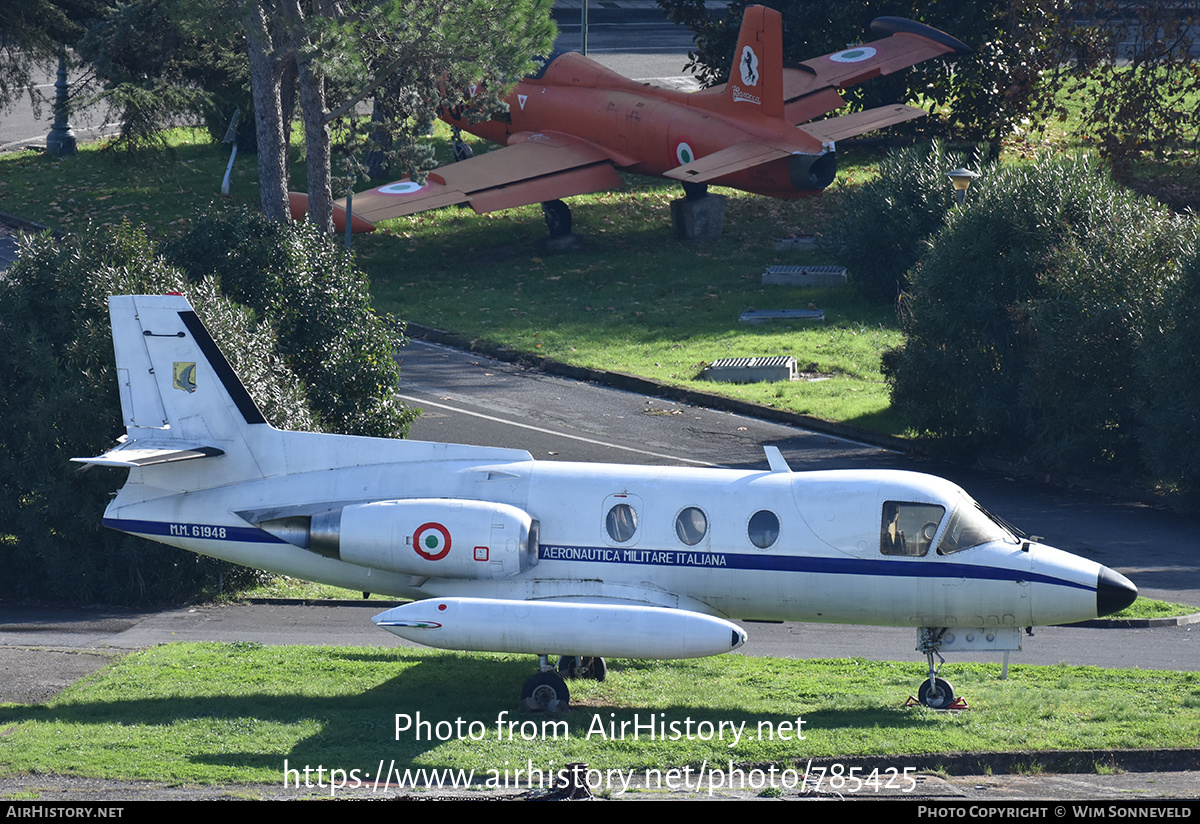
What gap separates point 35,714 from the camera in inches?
604

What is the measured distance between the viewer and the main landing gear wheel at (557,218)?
141ft

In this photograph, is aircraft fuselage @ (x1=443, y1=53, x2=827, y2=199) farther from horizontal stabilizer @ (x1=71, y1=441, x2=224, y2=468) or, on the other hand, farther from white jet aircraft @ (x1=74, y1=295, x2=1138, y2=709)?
horizontal stabilizer @ (x1=71, y1=441, x2=224, y2=468)

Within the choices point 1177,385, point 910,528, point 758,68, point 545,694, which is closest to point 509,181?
point 758,68

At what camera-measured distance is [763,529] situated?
51.5 feet

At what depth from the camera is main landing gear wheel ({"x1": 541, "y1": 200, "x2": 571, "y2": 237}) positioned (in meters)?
42.8

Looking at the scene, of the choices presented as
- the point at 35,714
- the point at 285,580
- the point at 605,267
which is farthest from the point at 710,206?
the point at 35,714

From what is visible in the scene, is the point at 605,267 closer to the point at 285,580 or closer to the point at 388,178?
the point at 388,178

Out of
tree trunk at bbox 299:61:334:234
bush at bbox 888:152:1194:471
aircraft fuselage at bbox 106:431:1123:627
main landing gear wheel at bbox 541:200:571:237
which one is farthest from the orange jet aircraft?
aircraft fuselage at bbox 106:431:1123:627

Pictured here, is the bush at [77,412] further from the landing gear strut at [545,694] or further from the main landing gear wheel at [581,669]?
the landing gear strut at [545,694]

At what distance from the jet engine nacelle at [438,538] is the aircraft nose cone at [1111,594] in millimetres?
6732

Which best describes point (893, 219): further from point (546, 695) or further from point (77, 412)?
point (546, 695)

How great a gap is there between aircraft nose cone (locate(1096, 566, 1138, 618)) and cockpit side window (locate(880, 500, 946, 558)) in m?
1.99

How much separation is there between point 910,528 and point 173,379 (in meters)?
9.71
